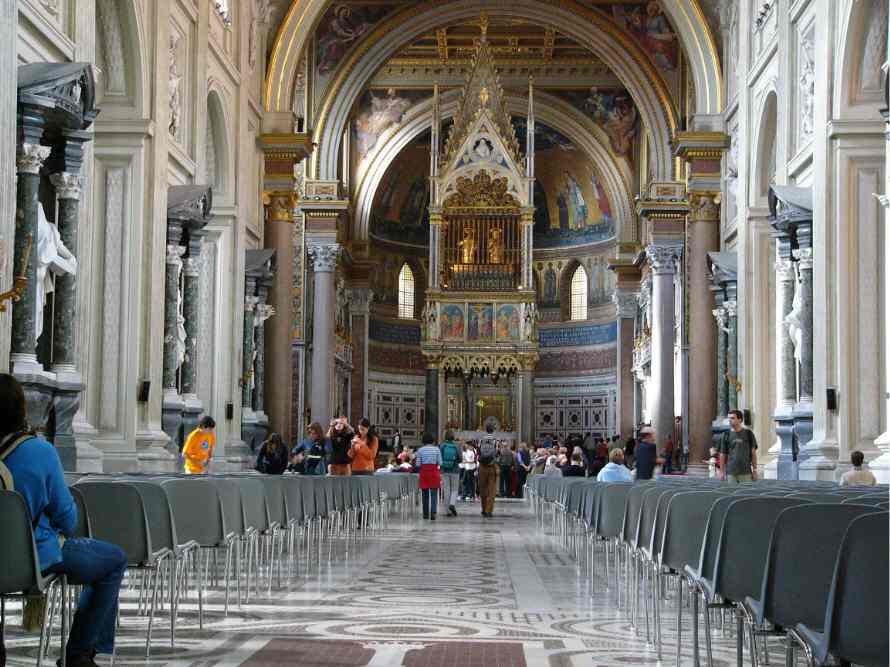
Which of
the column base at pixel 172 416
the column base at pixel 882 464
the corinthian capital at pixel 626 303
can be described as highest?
the corinthian capital at pixel 626 303

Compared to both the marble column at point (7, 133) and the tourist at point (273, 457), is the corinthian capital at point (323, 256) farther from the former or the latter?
the marble column at point (7, 133)

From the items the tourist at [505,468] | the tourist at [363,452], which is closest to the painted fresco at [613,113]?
the tourist at [505,468]

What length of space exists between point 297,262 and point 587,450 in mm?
12128

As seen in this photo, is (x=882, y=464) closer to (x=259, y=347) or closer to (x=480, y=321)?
(x=259, y=347)

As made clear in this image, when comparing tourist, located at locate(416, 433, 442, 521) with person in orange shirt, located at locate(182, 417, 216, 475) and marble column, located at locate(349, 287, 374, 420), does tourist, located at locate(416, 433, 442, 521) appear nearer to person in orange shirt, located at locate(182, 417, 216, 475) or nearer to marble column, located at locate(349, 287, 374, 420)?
Result: person in orange shirt, located at locate(182, 417, 216, 475)

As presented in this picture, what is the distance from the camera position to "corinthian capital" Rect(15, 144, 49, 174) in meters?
12.7

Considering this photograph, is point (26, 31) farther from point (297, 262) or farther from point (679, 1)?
point (297, 262)

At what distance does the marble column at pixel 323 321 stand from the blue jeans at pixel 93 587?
28.0m

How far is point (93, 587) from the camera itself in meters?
5.76

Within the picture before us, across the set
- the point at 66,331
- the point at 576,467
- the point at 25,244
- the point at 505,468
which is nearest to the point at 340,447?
the point at 576,467

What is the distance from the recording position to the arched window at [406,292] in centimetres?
4875

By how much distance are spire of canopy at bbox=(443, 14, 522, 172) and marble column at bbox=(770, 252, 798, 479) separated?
20274 millimetres

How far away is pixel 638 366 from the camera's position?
4041 cm

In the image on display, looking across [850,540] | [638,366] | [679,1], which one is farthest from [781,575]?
[638,366]
